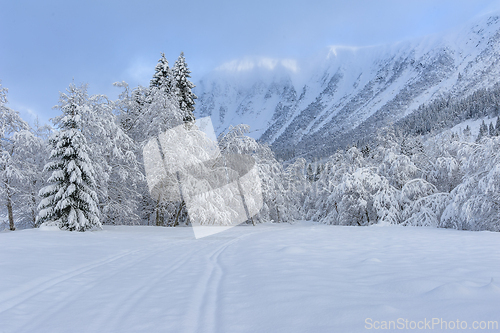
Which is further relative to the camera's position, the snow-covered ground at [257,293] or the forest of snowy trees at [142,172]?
the forest of snowy trees at [142,172]

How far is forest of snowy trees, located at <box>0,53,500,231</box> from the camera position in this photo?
36.9 ft

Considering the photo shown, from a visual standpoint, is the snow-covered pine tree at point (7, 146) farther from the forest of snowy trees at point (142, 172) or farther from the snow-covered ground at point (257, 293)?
the snow-covered ground at point (257, 293)

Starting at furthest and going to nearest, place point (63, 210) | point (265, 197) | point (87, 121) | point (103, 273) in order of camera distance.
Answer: point (265, 197)
point (87, 121)
point (63, 210)
point (103, 273)

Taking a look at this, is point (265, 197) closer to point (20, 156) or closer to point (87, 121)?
point (87, 121)

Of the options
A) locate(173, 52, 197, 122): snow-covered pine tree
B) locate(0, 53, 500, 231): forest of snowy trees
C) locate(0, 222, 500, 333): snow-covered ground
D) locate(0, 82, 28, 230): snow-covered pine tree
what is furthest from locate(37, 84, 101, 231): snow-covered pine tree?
locate(173, 52, 197, 122): snow-covered pine tree

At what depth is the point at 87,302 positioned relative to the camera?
3113 millimetres

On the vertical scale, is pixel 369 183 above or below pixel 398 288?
above

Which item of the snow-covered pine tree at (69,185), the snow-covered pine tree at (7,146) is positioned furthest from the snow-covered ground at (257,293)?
the snow-covered pine tree at (7,146)

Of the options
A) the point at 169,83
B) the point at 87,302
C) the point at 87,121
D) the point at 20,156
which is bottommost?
the point at 87,302

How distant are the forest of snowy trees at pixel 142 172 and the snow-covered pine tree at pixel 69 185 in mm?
41

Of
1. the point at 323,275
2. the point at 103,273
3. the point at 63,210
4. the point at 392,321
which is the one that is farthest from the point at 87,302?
the point at 63,210

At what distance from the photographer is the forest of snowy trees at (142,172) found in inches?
443

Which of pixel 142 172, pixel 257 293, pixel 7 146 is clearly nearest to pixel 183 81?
pixel 142 172

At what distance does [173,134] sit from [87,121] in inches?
188
